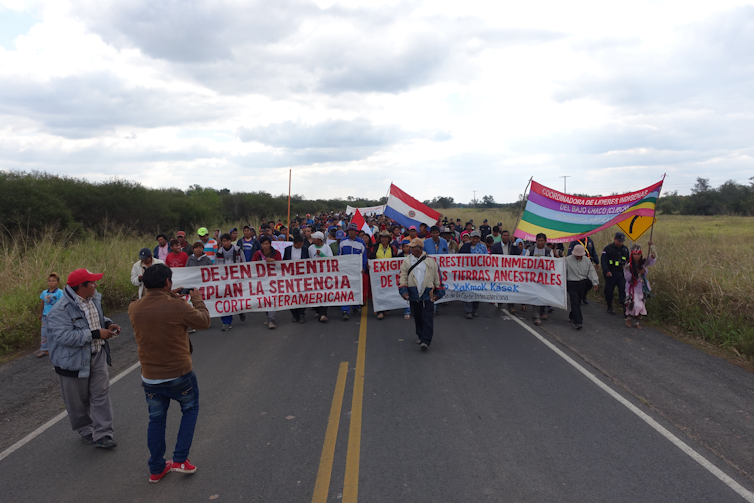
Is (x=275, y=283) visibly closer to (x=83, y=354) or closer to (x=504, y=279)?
(x=504, y=279)

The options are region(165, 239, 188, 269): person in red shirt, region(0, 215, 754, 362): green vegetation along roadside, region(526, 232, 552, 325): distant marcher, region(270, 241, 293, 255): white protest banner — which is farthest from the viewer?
region(270, 241, 293, 255): white protest banner

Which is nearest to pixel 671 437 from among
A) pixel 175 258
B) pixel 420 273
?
pixel 420 273

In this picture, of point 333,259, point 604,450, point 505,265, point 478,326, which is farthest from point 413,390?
point 505,265

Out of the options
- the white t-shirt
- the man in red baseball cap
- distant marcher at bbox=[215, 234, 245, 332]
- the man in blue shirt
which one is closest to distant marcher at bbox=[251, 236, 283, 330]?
distant marcher at bbox=[215, 234, 245, 332]

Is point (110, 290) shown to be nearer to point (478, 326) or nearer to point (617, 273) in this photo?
point (478, 326)

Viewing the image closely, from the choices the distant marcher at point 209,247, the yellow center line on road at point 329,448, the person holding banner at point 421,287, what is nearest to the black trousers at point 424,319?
the person holding banner at point 421,287

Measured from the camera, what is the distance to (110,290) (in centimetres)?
1125

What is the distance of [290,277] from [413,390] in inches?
196

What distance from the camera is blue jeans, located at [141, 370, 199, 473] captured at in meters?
3.82

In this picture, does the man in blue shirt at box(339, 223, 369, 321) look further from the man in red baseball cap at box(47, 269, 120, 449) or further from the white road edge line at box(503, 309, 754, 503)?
the man in red baseball cap at box(47, 269, 120, 449)

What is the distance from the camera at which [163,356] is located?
12.3ft

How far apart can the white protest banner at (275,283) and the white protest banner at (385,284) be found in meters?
0.35

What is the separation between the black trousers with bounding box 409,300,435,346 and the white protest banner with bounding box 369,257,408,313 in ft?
8.20

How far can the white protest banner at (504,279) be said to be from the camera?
9.97 m
